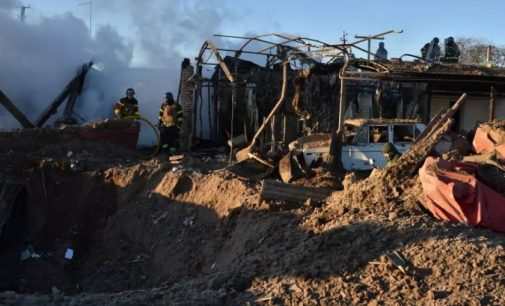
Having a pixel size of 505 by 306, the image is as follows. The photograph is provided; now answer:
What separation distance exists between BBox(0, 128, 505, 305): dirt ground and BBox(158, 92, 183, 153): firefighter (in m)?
2.20

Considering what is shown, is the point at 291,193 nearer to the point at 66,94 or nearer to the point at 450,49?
the point at 66,94

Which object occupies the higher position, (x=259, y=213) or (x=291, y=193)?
(x=291, y=193)

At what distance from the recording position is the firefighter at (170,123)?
1538 cm

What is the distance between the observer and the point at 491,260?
5570 millimetres

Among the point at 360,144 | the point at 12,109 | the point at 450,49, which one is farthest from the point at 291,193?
the point at 450,49

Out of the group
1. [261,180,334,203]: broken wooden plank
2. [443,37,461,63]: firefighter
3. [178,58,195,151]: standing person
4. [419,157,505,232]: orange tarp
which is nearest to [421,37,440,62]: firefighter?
[443,37,461,63]: firefighter

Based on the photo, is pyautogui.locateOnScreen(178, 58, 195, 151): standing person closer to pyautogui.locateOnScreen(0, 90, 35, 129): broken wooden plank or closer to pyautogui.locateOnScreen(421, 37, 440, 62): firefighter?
pyautogui.locateOnScreen(0, 90, 35, 129): broken wooden plank

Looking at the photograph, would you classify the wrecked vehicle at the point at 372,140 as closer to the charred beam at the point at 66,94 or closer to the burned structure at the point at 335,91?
the burned structure at the point at 335,91

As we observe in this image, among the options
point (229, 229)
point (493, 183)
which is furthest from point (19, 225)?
point (493, 183)

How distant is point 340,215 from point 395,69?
12366 millimetres

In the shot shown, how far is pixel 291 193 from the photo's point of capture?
8203mm

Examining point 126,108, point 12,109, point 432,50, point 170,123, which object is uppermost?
point 432,50

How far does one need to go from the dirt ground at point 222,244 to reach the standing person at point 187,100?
4.15 m

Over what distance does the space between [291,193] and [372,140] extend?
17.4 feet
